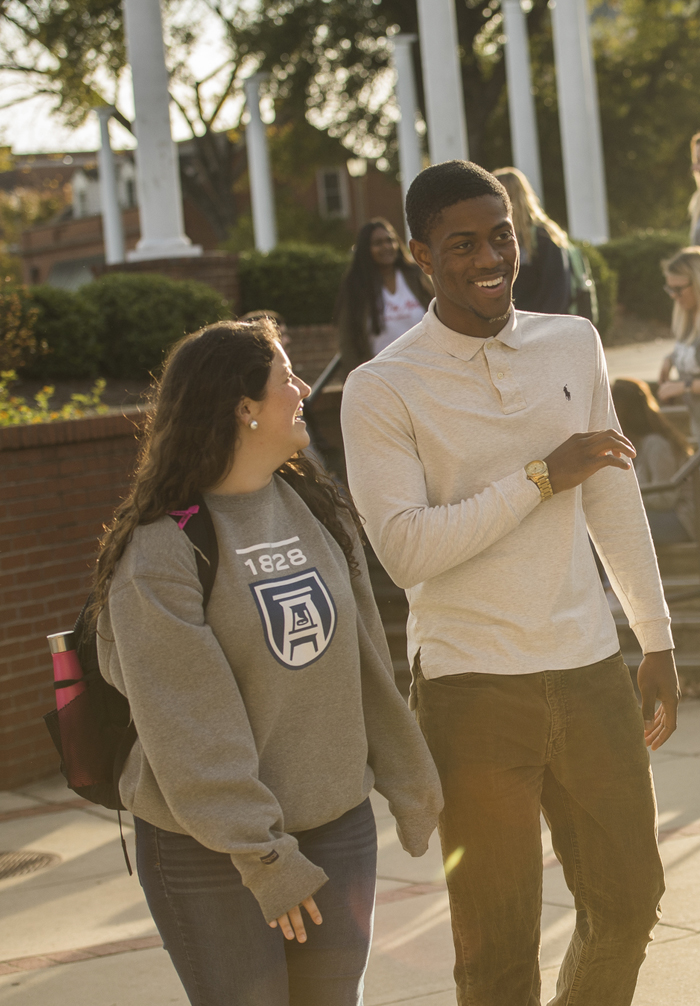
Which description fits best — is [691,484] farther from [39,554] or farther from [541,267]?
[39,554]

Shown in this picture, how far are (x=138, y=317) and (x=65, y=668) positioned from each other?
859 cm

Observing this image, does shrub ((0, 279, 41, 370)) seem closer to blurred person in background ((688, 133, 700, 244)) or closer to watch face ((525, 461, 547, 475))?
blurred person in background ((688, 133, 700, 244))

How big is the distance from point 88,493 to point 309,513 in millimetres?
4336

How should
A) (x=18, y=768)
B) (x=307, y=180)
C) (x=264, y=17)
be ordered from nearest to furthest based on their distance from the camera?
(x=18, y=768) → (x=264, y=17) → (x=307, y=180)

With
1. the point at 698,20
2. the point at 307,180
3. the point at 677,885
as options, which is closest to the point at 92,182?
the point at 307,180

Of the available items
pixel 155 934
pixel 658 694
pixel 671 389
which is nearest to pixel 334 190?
pixel 671 389

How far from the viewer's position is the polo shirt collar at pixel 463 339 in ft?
8.14

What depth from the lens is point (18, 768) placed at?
6.15 m

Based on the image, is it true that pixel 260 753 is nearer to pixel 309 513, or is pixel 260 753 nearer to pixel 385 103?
pixel 309 513

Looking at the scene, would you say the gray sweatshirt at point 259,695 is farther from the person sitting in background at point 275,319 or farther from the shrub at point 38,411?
the shrub at point 38,411

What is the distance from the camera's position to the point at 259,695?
214cm

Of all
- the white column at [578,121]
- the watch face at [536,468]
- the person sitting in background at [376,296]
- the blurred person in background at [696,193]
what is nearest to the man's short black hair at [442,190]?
the watch face at [536,468]

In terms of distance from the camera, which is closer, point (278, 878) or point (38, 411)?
point (278, 878)

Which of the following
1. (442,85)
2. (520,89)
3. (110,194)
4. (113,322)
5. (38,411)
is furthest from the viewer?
(110,194)
